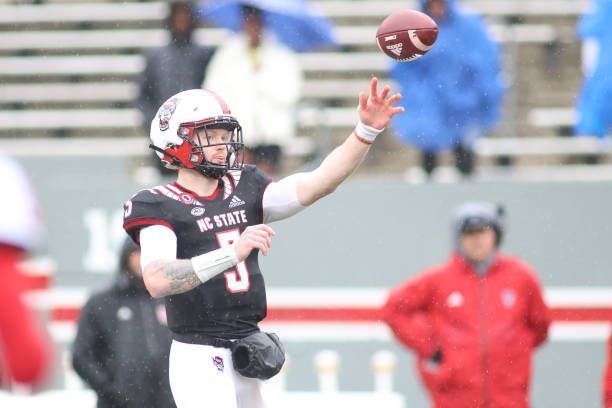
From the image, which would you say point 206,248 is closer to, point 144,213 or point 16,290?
point 144,213

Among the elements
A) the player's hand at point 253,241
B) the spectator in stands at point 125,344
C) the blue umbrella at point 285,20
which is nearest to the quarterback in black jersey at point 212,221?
the player's hand at point 253,241

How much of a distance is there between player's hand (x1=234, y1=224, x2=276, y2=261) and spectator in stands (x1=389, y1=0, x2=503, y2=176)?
14.9 ft

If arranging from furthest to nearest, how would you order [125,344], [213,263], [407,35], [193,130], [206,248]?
[125,344], [407,35], [193,130], [206,248], [213,263]

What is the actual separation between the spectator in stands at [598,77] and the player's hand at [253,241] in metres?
4.75

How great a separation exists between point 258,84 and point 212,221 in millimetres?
4423

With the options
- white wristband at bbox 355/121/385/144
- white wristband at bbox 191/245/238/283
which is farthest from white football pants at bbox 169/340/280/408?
white wristband at bbox 355/121/385/144

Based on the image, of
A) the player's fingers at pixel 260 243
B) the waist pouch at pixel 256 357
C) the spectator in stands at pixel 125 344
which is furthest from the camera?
the spectator in stands at pixel 125 344

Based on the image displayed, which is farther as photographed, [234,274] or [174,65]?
[174,65]

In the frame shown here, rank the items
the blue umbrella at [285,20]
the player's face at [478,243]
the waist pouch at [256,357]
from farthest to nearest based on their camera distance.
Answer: the blue umbrella at [285,20], the player's face at [478,243], the waist pouch at [256,357]

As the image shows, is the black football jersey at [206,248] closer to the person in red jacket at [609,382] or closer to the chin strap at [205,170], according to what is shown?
the chin strap at [205,170]

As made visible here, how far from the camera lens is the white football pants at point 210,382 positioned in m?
6.21

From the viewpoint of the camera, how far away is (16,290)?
4.00 metres

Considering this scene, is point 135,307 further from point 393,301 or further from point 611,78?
point 611,78

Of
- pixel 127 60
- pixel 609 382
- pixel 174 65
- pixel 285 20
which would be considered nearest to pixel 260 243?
pixel 609 382
